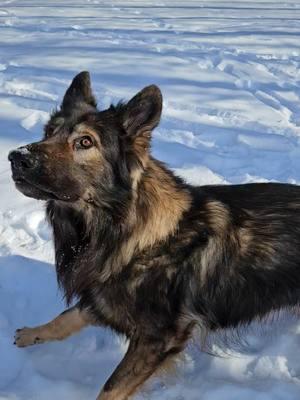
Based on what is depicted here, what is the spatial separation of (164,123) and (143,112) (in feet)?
11.5

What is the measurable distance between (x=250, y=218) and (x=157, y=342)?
2.80ft

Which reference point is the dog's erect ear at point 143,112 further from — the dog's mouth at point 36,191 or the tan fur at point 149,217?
the dog's mouth at point 36,191

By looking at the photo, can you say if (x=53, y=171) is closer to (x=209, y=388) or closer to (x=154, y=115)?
(x=154, y=115)

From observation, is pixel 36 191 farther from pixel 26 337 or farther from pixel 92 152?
pixel 26 337

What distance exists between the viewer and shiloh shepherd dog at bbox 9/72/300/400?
8.18 feet

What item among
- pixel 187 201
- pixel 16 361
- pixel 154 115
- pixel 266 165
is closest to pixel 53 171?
pixel 154 115

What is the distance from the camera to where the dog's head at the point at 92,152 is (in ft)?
7.79

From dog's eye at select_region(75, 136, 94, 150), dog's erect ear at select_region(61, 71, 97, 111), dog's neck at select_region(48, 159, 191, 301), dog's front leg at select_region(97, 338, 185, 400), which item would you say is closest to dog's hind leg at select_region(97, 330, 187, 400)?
dog's front leg at select_region(97, 338, 185, 400)

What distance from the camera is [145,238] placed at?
2.62 metres

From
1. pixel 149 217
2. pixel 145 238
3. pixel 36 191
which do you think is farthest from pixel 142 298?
pixel 36 191

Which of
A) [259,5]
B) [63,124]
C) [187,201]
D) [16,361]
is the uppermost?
[259,5]

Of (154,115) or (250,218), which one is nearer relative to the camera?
(154,115)

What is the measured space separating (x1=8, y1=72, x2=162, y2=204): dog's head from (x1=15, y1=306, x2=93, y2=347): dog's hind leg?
3.03ft

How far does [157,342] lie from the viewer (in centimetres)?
262
